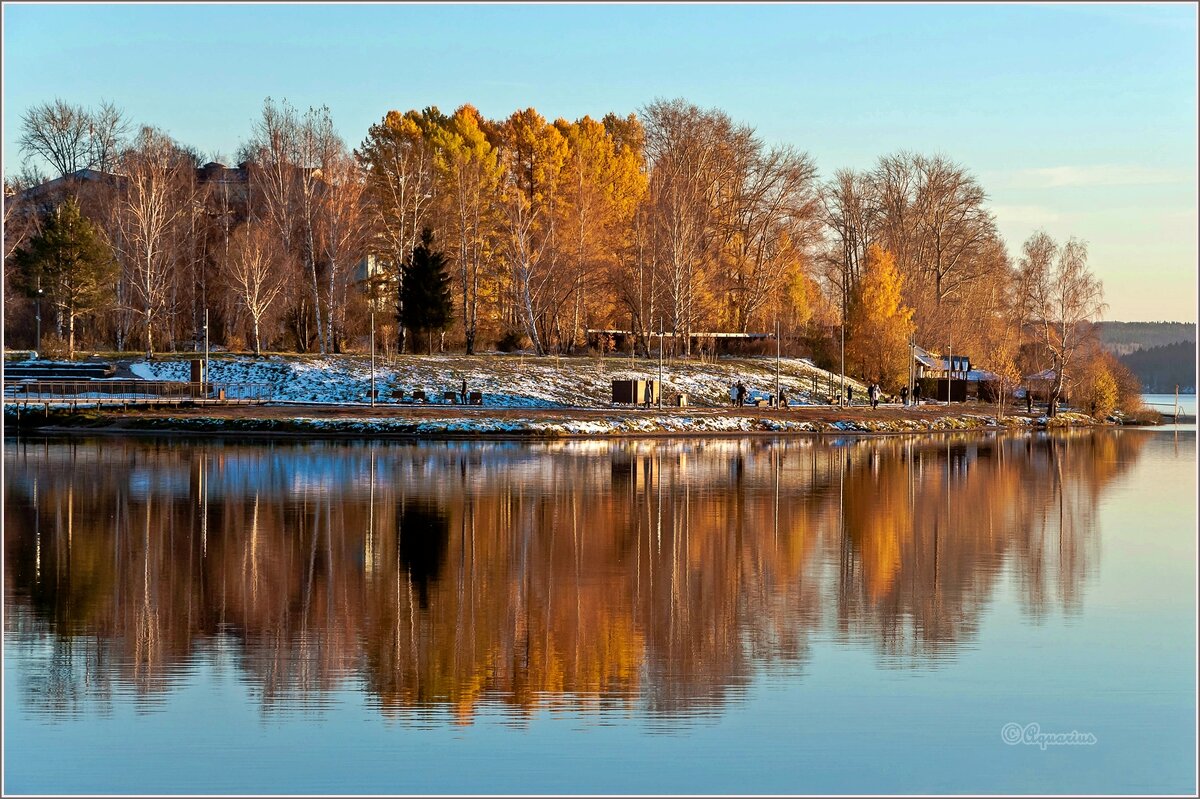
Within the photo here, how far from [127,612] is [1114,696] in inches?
437

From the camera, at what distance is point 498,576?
754 inches

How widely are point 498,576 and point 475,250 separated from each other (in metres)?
60.6

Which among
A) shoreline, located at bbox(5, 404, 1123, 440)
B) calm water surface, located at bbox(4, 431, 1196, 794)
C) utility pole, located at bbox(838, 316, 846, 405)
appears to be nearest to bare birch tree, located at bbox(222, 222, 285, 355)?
shoreline, located at bbox(5, 404, 1123, 440)

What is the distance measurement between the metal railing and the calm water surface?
83.8ft

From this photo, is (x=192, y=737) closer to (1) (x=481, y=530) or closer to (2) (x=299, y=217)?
(1) (x=481, y=530)

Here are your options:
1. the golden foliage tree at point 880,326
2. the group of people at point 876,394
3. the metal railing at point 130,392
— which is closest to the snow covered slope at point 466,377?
the metal railing at point 130,392

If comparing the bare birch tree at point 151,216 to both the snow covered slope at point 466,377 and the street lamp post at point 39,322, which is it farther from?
the snow covered slope at point 466,377

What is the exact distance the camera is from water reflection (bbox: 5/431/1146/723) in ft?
45.4

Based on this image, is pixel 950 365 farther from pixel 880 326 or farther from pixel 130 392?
pixel 130 392

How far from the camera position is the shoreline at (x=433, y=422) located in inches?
1948

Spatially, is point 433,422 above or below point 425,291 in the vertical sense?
below

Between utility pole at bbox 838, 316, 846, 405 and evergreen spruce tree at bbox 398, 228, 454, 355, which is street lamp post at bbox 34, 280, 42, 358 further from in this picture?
utility pole at bbox 838, 316, 846, 405

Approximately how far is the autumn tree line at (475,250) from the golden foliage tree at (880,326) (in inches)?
5.7

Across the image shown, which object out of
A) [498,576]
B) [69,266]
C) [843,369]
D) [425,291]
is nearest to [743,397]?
[843,369]
